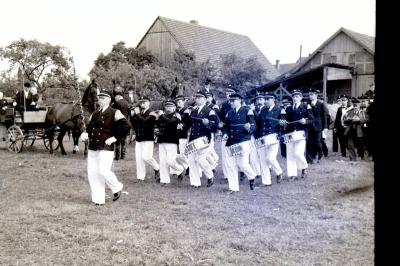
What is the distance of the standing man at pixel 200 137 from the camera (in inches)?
383

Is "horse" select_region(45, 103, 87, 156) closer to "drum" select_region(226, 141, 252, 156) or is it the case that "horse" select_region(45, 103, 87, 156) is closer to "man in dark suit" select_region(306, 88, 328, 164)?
"man in dark suit" select_region(306, 88, 328, 164)

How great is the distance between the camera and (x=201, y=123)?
32.1 ft

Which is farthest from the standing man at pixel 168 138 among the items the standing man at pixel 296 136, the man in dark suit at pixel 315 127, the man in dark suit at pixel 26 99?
the man in dark suit at pixel 26 99

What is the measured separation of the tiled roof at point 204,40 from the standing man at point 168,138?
73.1 ft

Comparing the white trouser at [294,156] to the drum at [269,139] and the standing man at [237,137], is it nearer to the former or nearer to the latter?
the drum at [269,139]

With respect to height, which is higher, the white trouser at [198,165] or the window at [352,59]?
the window at [352,59]

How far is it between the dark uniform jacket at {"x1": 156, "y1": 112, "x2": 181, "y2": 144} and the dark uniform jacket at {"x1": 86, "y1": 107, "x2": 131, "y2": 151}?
2.13 meters

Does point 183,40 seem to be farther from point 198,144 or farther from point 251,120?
point 251,120

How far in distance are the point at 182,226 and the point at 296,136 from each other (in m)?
4.99

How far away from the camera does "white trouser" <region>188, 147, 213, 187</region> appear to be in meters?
9.98

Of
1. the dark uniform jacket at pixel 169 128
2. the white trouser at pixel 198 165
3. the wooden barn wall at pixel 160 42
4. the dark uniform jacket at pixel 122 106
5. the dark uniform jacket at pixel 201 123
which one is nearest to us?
the dark uniform jacket at pixel 201 123

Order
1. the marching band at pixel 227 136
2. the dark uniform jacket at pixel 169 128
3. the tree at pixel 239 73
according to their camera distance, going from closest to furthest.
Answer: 1. the marching band at pixel 227 136
2. the dark uniform jacket at pixel 169 128
3. the tree at pixel 239 73

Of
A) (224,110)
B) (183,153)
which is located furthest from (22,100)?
(224,110)

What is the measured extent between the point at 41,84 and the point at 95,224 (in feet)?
68.3
